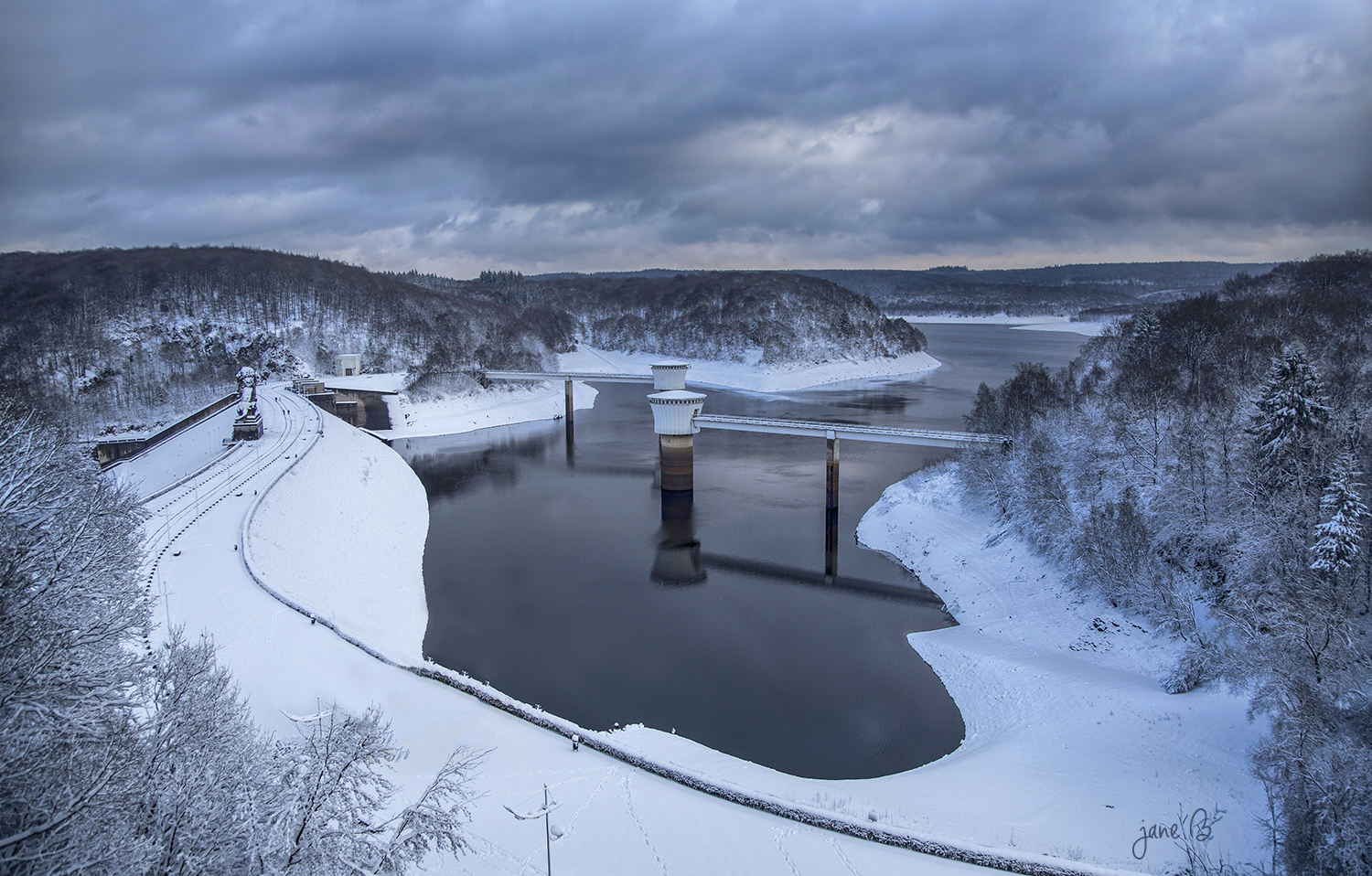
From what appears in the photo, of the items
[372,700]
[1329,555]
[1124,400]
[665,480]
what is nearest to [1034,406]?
[1124,400]

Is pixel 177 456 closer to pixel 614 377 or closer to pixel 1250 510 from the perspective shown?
pixel 614 377

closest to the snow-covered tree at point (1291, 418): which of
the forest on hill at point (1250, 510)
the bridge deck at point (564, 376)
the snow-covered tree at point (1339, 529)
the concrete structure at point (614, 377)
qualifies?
the forest on hill at point (1250, 510)

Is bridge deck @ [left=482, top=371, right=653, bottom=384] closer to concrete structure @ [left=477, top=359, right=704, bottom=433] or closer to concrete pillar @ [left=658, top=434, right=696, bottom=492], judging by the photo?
concrete structure @ [left=477, top=359, right=704, bottom=433]

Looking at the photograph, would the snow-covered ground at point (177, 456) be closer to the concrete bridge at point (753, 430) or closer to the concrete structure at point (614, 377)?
the concrete bridge at point (753, 430)

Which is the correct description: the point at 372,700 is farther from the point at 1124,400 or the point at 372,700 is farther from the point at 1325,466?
the point at 1124,400

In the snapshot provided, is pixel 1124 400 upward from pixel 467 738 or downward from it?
upward

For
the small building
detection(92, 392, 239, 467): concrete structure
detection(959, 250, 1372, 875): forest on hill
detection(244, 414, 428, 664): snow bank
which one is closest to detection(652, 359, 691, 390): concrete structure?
detection(244, 414, 428, 664): snow bank

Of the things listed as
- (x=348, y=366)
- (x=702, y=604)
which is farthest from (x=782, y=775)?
(x=348, y=366)
